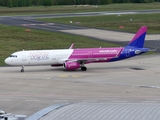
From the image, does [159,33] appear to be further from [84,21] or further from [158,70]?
[158,70]

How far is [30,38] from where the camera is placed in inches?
3976

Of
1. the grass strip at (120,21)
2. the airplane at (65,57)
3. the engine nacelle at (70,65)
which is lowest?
the grass strip at (120,21)

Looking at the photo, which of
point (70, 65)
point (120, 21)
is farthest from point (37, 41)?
point (120, 21)

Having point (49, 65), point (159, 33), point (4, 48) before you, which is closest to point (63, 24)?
point (159, 33)

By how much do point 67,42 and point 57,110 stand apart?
70095mm

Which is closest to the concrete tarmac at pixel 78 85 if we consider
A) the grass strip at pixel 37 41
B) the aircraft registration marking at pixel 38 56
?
the aircraft registration marking at pixel 38 56

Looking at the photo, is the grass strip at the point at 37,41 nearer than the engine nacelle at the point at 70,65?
No

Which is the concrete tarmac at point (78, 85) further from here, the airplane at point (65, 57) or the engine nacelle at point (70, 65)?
the airplane at point (65, 57)

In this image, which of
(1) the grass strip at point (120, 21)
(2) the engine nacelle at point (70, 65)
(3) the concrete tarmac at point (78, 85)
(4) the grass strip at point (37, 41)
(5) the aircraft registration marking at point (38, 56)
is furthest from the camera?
(1) the grass strip at point (120, 21)

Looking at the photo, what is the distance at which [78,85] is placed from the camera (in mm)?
54094

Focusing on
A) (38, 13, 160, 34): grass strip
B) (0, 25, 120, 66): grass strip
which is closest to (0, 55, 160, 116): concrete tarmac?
(0, 25, 120, 66): grass strip

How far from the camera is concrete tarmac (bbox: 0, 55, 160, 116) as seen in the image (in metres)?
45.8

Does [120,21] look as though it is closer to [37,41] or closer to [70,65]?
[37,41]

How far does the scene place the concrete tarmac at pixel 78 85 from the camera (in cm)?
4578
